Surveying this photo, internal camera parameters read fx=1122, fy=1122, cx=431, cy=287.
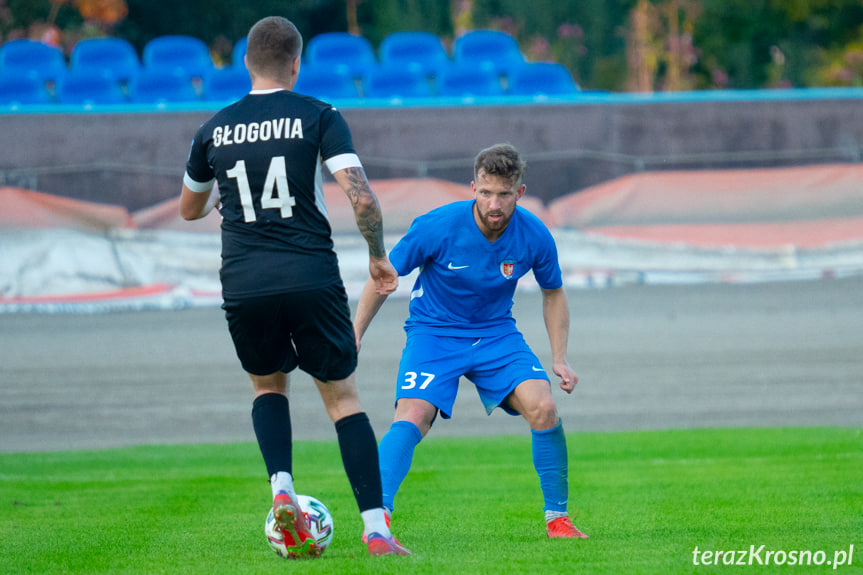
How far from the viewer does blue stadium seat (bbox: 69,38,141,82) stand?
17.4 metres

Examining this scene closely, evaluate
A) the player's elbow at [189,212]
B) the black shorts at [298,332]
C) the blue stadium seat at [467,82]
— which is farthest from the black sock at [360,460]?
the blue stadium seat at [467,82]

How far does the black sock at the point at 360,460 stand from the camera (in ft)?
14.3

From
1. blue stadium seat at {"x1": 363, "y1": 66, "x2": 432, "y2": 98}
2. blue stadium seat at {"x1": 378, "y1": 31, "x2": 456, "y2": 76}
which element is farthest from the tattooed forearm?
blue stadium seat at {"x1": 378, "y1": 31, "x2": 456, "y2": 76}

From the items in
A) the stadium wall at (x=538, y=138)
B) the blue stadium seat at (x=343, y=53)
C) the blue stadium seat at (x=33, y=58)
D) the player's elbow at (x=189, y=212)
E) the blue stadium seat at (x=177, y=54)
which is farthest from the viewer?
the blue stadium seat at (x=343, y=53)

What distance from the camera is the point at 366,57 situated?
1845 cm

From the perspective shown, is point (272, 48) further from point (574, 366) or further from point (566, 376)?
point (574, 366)

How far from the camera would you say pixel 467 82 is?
658 inches

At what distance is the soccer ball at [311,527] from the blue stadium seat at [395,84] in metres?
12.0

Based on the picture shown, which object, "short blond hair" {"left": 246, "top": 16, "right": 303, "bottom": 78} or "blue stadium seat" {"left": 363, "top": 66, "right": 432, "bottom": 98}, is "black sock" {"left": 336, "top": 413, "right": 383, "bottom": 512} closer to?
"short blond hair" {"left": 246, "top": 16, "right": 303, "bottom": 78}

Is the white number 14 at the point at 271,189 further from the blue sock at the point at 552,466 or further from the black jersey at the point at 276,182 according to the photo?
the blue sock at the point at 552,466

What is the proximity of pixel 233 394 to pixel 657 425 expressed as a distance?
431 centimetres

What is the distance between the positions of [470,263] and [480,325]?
1.02 feet

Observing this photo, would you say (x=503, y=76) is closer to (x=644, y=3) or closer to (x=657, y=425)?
(x=657, y=425)

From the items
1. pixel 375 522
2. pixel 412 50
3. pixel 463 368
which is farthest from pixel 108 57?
pixel 375 522
